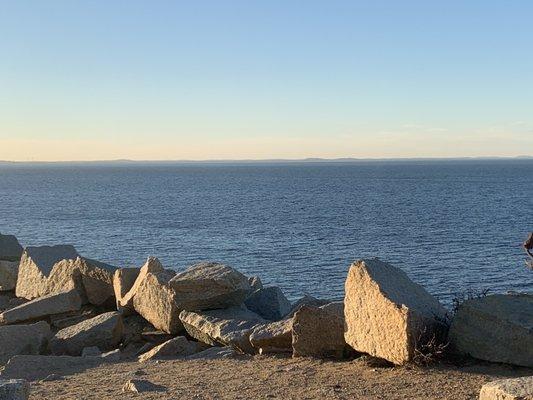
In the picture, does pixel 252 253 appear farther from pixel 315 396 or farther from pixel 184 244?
pixel 315 396

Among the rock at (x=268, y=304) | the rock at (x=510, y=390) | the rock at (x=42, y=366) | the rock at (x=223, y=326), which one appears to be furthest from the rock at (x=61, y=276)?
the rock at (x=510, y=390)

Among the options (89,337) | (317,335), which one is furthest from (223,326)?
(89,337)

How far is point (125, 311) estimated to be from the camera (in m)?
15.9

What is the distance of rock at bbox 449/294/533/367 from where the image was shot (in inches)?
380

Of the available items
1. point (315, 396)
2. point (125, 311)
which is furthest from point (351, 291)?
point (125, 311)

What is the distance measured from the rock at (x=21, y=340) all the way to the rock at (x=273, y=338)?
4.83 meters

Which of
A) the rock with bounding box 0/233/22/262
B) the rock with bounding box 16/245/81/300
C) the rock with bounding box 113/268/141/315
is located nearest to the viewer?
the rock with bounding box 113/268/141/315

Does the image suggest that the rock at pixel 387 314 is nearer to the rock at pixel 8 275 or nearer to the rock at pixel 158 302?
the rock at pixel 158 302

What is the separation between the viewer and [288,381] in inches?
390

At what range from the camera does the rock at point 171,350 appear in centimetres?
1266

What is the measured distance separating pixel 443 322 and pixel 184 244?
3523 cm

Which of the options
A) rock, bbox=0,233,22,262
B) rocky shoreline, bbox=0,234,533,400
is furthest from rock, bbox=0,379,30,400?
rock, bbox=0,233,22,262

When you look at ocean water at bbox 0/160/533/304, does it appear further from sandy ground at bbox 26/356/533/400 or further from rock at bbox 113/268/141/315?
sandy ground at bbox 26/356/533/400

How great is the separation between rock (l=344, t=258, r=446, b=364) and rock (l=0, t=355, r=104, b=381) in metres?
4.74
